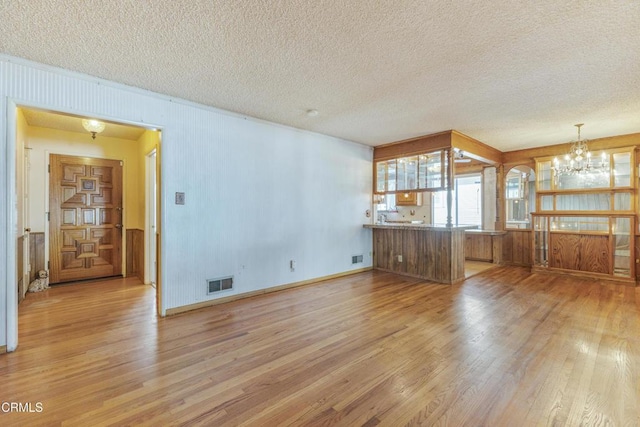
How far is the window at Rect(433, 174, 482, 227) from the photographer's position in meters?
7.39

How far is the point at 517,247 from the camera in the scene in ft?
20.3

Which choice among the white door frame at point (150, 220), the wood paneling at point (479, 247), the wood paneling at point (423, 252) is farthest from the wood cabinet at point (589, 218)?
the white door frame at point (150, 220)

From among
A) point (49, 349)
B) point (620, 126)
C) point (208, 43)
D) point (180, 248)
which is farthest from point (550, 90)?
point (49, 349)

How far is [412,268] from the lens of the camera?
5.10m

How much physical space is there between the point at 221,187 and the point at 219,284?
1270 mm

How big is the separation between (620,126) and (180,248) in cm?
650

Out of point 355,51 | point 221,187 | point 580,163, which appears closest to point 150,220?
point 221,187

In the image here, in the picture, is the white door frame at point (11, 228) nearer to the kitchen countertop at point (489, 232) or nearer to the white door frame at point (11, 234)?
the white door frame at point (11, 234)

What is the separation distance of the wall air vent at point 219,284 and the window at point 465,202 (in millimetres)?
6036

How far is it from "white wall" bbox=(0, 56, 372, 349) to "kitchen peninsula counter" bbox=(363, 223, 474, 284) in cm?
82

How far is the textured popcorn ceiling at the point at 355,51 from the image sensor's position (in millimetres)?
1853

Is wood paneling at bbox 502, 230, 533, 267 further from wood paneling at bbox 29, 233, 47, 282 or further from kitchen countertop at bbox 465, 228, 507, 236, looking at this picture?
wood paneling at bbox 29, 233, 47, 282

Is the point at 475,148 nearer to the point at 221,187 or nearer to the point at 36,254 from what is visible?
the point at 221,187

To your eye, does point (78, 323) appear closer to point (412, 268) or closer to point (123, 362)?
point (123, 362)
